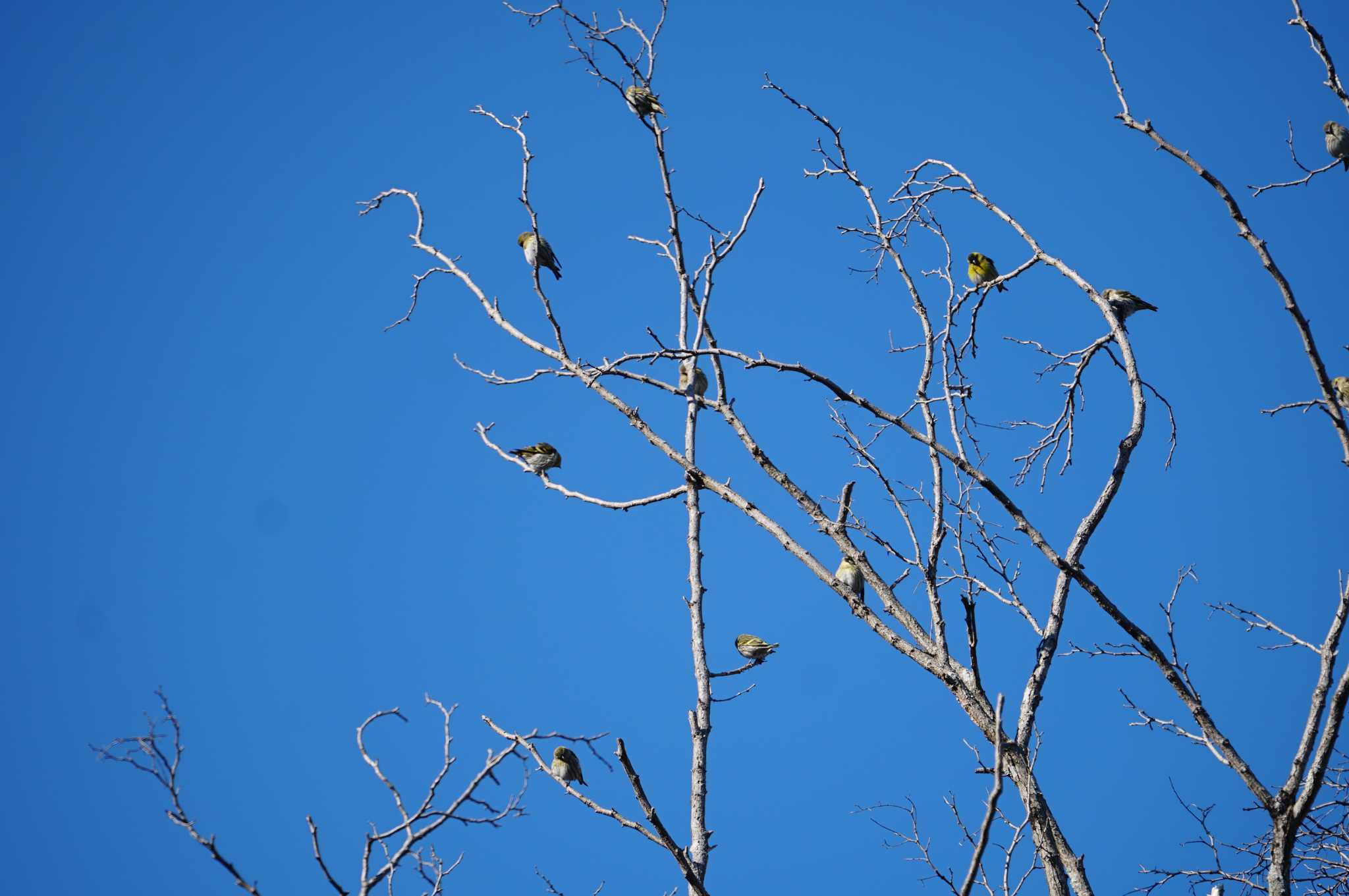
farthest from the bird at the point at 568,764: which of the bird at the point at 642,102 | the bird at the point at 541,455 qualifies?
the bird at the point at 642,102

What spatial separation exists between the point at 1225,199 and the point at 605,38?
13.1 ft

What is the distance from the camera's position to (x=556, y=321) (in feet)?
18.5

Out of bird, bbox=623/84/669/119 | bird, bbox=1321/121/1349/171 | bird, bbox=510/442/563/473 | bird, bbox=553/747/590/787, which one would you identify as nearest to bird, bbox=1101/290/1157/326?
bird, bbox=1321/121/1349/171

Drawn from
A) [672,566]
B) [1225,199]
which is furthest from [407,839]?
[672,566]

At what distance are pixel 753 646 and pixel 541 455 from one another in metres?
2.99

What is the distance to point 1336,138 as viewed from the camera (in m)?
8.98

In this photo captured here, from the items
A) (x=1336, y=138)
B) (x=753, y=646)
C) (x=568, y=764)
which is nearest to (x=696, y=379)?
(x=753, y=646)

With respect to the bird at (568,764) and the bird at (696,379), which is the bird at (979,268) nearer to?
the bird at (696,379)

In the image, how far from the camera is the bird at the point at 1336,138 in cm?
838

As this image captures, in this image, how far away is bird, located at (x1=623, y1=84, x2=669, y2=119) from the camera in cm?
674

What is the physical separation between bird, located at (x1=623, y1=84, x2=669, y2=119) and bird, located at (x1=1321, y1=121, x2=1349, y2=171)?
497 cm

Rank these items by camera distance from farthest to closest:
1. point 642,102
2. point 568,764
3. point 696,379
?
point 696,379 → point 568,764 → point 642,102

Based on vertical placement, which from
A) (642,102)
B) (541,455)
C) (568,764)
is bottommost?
(568,764)

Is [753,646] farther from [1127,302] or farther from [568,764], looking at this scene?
[1127,302]
